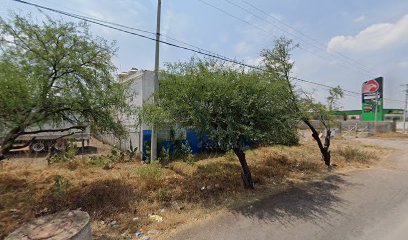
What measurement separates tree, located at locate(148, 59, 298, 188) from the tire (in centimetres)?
1000

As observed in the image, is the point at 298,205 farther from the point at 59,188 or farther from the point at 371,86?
the point at 371,86

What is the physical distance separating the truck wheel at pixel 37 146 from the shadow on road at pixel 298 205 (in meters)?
12.4

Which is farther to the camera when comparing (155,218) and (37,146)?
(37,146)

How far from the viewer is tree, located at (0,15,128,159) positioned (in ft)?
18.4

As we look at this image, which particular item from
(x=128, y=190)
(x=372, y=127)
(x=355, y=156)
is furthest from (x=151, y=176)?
(x=372, y=127)

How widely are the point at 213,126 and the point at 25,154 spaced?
11.4m

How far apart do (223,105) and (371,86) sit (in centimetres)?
3809

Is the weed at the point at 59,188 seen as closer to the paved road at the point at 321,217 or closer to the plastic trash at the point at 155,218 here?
the plastic trash at the point at 155,218

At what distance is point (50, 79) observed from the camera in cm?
616

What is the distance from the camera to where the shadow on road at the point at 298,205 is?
231 inches

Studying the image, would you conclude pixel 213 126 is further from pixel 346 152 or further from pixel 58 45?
pixel 346 152

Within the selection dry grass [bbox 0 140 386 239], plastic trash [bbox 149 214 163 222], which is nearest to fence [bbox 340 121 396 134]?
dry grass [bbox 0 140 386 239]

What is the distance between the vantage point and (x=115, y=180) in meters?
7.78

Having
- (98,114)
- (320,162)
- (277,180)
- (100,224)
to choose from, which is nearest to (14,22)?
(98,114)
